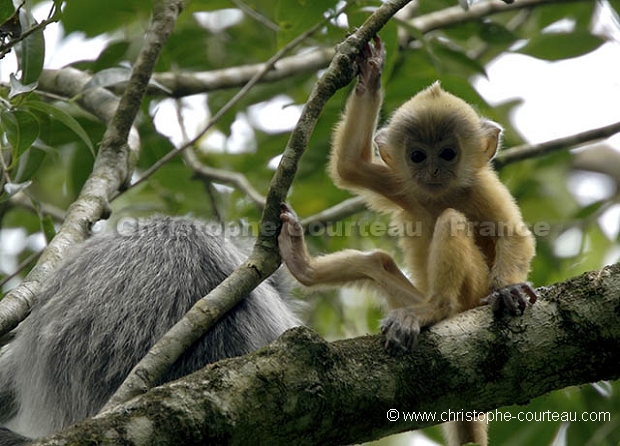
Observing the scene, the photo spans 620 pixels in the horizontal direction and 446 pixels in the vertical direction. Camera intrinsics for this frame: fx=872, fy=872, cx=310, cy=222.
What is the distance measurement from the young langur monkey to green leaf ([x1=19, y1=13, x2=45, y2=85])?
53.8 inches

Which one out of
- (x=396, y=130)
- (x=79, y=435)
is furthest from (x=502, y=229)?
(x=79, y=435)

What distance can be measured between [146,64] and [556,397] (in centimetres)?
294

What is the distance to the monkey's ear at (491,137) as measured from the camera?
5070mm

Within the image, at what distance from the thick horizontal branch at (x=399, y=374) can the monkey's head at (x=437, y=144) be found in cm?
157

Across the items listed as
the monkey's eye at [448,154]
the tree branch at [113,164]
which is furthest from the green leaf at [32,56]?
the monkey's eye at [448,154]

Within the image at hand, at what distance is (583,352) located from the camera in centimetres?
316

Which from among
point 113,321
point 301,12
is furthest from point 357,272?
point 301,12

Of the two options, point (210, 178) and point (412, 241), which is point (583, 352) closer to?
point (412, 241)

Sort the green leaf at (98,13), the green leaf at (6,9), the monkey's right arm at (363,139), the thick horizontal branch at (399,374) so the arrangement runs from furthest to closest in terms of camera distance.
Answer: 1. the green leaf at (98,13)
2. the monkey's right arm at (363,139)
3. the green leaf at (6,9)
4. the thick horizontal branch at (399,374)

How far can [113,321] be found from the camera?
434cm

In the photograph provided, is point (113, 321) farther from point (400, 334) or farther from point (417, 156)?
point (417, 156)

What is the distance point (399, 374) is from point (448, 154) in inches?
81.4

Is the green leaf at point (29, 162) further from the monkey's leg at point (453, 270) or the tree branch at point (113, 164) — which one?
the monkey's leg at point (453, 270)

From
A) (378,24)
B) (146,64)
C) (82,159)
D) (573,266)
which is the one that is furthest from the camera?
(82,159)
